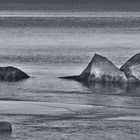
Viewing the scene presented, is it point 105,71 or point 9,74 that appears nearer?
point 105,71

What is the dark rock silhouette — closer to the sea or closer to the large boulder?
the large boulder

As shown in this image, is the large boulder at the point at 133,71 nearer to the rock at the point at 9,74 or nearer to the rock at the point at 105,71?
the rock at the point at 105,71

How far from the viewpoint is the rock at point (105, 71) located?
41.1m

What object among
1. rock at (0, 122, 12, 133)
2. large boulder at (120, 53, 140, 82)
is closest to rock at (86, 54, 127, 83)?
large boulder at (120, 53, 140, 82)

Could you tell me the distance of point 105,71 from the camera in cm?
4119

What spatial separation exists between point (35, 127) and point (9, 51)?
40444 mm

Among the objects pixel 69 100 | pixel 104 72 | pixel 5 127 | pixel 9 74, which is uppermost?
pixel 5 127

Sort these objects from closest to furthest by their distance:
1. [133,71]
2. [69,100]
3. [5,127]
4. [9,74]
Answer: [5,127] < [69,100] < [133,71] < [9,74]

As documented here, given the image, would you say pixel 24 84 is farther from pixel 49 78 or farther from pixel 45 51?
pixel 45 51

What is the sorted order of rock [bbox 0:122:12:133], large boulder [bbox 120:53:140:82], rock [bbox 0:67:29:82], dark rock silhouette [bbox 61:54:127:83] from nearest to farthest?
rock [bbox 0:122:12:133] → large boulder [bbox 120:53:140:82] → dark rock silhouette [bbox 61:54:127:83] → rock [bbox 0:67:29:82]

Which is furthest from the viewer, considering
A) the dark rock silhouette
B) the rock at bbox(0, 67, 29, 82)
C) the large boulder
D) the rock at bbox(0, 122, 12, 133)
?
the rock at bbox(0, 67, 29, 82)

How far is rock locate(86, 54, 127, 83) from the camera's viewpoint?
4110 cm

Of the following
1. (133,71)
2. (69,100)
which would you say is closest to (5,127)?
(69,100)

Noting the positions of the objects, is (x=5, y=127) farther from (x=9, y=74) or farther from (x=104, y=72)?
(x=9, y=74)
